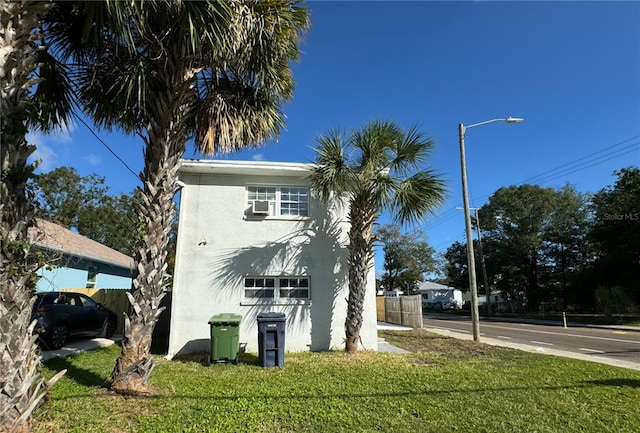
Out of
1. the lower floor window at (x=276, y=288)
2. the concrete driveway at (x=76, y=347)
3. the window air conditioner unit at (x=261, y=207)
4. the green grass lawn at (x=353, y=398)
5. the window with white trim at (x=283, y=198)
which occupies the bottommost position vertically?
the green grass lawn at (x=353, y=398)

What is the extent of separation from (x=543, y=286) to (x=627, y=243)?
47.7 feet

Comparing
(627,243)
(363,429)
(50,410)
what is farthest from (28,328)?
(627,243)

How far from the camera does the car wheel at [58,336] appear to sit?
10219 millimetres

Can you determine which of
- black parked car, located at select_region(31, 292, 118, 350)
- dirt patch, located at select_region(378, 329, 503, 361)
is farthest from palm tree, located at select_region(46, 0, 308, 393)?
dirt patch, located at select_region(378, 329, 503, 361)

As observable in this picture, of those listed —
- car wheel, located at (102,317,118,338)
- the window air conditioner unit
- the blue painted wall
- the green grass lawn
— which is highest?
the window air conditioner unit

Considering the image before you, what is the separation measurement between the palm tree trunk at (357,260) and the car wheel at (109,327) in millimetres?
8641

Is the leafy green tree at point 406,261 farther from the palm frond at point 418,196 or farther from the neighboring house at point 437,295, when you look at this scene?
the palm frond at point 418,196

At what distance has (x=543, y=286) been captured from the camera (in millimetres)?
39594

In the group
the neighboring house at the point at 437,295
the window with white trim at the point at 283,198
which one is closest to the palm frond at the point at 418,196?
the window with white trim at the point at 283,198

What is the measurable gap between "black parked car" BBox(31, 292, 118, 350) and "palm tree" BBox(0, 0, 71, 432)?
19.3 feet

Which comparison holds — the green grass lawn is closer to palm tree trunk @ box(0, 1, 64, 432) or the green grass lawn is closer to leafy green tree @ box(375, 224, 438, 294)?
palm tree trunk @ box(0, 1, 64, 432)

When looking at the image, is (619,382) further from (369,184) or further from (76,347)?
(76,347)

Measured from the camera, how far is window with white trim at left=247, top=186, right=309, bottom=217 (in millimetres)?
11008

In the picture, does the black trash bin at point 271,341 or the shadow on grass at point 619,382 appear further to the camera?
the black trash bin at point 271,341
